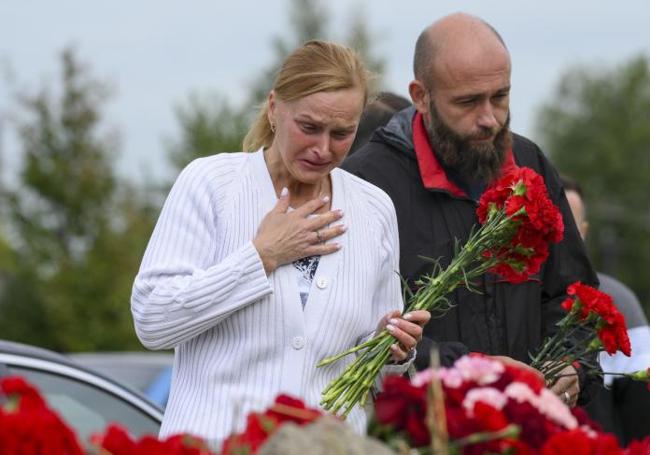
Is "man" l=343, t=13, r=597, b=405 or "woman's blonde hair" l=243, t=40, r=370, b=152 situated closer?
"woman's blonde hair" l=243, t=40, r=370, b=152

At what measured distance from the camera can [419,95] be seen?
5.24m

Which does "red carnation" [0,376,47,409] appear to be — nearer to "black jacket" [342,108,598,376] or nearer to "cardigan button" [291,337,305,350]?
"cardigan button" [291,337,305,350]

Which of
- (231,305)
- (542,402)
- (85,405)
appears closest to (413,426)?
(542,402)

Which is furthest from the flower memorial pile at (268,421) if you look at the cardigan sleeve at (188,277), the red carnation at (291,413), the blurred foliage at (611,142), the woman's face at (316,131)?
the blurred foliage at (611,142)

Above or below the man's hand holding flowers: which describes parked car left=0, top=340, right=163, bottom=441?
below

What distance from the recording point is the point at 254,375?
12.8ft

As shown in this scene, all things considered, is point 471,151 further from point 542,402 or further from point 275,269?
point 542,402

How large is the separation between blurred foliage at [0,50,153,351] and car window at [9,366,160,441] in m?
19.7

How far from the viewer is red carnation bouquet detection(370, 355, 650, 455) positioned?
2.57 metres

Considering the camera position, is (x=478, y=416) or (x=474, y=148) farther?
(x=474, y=148)

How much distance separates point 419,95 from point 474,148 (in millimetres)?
381

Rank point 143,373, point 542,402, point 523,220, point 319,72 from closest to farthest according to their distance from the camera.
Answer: point 542,402 → point 319,72 → point 523,220 → point 143,373

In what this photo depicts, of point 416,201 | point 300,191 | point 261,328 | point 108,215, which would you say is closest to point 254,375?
point 261,328

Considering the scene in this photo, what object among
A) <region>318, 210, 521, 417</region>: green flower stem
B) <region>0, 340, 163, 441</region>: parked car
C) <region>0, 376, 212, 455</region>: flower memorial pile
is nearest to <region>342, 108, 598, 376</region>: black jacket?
<region>318, 210, 521, 417</region>: green flower stem
